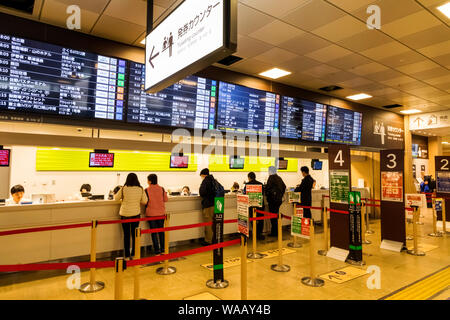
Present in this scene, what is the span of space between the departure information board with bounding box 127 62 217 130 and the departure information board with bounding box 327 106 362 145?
3.59m

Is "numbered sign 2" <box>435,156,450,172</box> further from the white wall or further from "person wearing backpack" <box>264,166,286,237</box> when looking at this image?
the white wall

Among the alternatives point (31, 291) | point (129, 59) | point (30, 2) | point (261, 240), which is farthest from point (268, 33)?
point (31, 291)

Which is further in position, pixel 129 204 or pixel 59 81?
pixel 129 204

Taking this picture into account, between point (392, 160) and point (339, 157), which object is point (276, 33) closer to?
point (339, 157)

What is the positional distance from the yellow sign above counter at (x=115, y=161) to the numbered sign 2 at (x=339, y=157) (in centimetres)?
577

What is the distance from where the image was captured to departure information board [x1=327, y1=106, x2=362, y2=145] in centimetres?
733

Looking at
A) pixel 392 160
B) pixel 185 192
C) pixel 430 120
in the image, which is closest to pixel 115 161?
pixel 185 192

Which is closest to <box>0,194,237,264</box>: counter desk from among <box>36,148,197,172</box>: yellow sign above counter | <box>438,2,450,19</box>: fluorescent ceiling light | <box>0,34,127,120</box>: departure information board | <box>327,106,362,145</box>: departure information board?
<box>0,34,127,120</box>: departure information board

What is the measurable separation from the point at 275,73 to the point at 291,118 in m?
1.12

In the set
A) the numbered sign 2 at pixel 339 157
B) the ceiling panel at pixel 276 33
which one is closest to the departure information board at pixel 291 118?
the numbered sign 2 at pixel 339 157

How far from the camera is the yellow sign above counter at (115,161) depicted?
7.83 m

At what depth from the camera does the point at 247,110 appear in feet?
18.8

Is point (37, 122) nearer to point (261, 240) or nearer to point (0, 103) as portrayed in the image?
point (0, 103)
